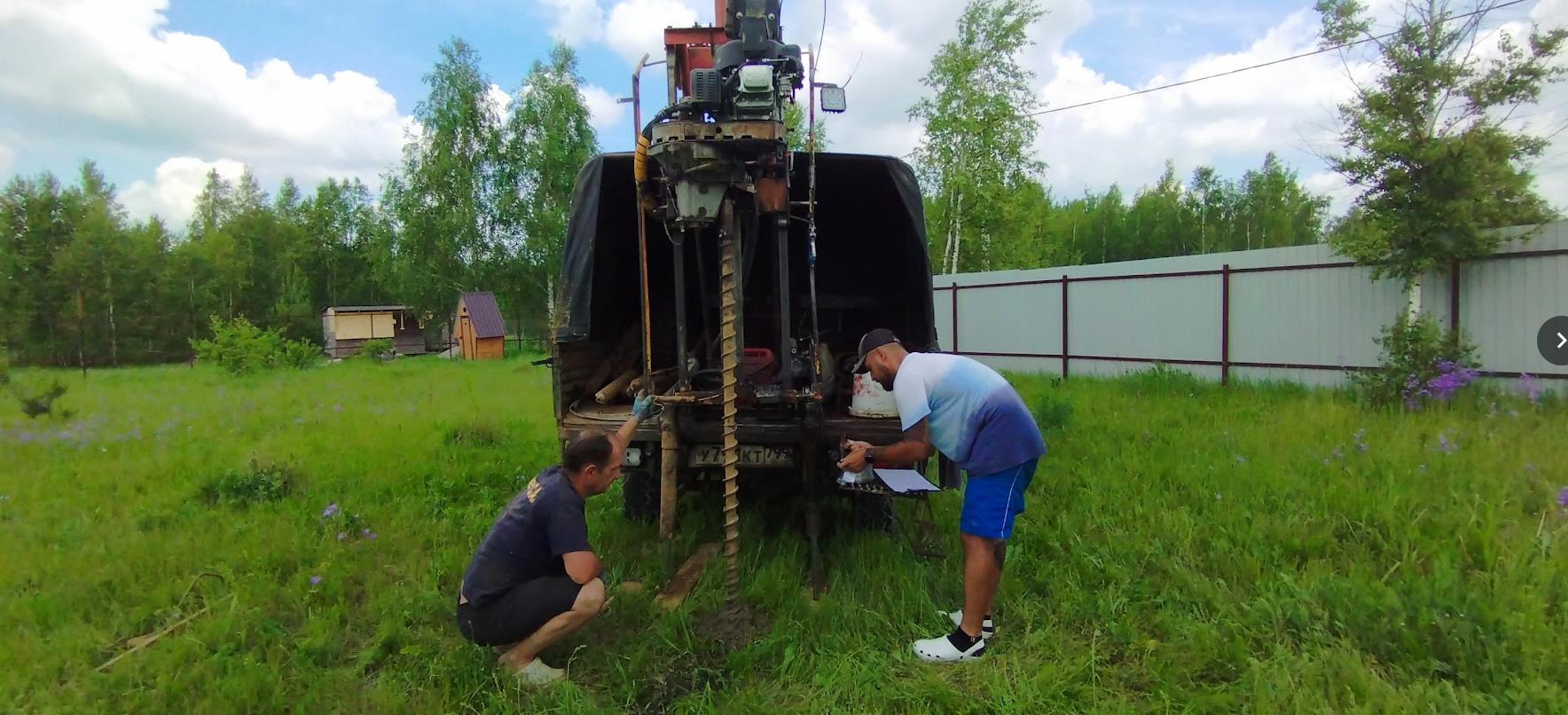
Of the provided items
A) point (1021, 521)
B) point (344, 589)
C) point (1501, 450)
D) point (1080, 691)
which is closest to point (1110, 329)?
point (1501, 450)

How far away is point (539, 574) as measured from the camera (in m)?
3.29

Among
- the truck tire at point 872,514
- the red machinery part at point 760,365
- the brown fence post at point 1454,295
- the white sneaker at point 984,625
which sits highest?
the brown fence post at point 1454,295

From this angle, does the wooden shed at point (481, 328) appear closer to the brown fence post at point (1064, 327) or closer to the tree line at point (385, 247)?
the tree line at point (385, 247)

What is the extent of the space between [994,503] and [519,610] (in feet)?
6.61

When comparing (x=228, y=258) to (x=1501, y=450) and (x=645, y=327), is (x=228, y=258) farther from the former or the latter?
(x=1501, y=450)

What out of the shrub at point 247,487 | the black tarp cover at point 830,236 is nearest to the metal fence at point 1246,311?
the black tarp cover at point 830,236

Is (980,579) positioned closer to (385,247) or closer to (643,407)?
(643,407)

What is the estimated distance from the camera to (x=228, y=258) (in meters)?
39.6

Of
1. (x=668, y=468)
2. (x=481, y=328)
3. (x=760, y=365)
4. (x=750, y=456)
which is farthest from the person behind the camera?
(x=481, y=328)

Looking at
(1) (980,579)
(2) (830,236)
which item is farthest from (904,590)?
(2) (830,236)

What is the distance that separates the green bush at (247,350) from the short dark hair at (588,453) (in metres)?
18.0

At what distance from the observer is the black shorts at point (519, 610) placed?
314cm

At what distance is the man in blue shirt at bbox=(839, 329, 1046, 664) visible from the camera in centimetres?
330

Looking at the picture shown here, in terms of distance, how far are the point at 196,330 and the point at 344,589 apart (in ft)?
138
